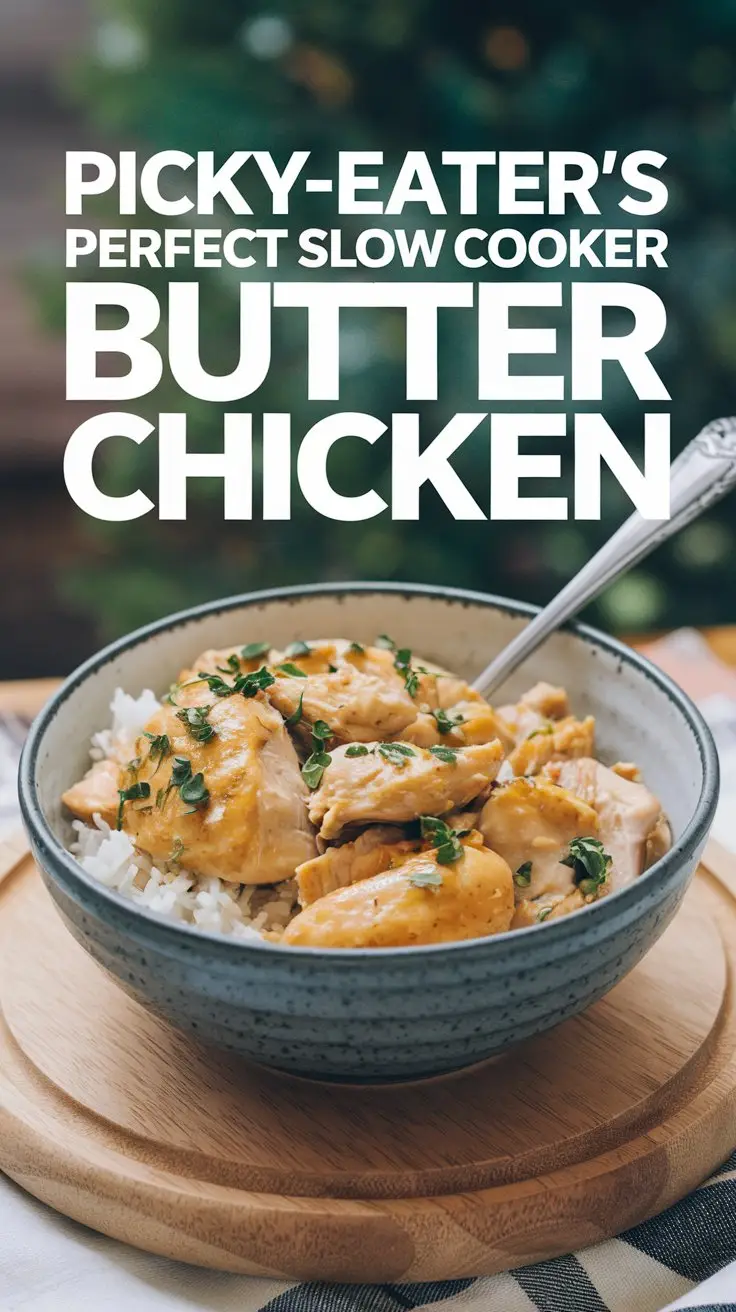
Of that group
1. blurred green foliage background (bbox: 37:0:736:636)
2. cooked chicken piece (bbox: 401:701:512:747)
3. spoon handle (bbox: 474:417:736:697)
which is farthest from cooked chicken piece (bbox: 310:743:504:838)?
blurred green foliage background (bbox: 37:0:736:636)

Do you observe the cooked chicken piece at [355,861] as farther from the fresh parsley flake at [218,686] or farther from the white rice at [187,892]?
the fresh parsley flake at [218,686]

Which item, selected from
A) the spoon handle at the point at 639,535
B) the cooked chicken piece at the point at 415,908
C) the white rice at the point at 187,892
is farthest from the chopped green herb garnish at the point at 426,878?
the spoon handle at the point at 639,535

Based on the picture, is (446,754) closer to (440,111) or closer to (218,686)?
(218,686)

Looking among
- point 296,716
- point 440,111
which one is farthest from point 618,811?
point 440,111

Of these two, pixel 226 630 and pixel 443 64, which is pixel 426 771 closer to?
pixel 226 630

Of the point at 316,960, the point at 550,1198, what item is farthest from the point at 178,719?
the point at 550,1198

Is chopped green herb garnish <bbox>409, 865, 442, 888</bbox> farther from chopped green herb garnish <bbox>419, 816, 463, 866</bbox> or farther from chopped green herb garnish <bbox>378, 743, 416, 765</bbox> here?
chopped green herb garnish <bbox>378, 743, 416, 765</bbox>
